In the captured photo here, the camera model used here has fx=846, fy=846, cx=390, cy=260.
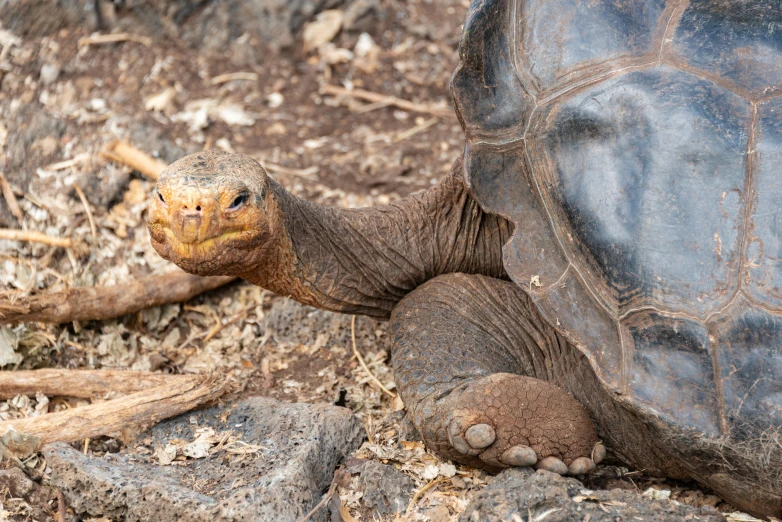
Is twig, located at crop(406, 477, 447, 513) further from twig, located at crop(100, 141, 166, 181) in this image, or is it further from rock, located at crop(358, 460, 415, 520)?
twig, located at crop(100, 141, 166, 181)

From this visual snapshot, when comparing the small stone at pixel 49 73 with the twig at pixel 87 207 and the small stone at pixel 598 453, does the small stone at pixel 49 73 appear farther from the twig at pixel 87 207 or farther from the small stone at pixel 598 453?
the small stone at pixel 598 453

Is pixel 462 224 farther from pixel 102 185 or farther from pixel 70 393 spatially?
pixel 102 185

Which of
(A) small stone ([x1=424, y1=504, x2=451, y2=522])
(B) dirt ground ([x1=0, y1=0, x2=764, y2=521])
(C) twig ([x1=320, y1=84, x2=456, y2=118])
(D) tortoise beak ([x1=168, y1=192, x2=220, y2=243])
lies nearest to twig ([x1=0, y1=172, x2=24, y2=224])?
(B) dirt ground ([x1=0, y1=0, x2=764, y2=521])

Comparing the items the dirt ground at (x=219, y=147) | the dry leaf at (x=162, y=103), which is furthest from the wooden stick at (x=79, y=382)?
the dry leaf at (x=162, y=103)

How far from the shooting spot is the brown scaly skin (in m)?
2.82

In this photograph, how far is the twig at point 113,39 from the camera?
5.61 m

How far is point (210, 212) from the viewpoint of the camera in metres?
2.82

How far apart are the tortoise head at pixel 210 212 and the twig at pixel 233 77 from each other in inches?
111

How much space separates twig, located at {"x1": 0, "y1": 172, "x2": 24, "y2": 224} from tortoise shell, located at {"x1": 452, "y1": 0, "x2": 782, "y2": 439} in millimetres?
2648

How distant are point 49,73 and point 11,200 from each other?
131 centimetres

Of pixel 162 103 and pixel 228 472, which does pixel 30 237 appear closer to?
pixel 162 103

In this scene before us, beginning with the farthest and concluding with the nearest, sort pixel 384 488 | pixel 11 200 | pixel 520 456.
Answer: pixel 11 200 < pixel 384 488 < pixel 520 456

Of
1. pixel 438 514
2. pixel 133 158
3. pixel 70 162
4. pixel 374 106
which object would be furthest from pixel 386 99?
pixel 438 514

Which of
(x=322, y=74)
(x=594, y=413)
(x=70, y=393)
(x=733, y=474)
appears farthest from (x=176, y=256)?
(x=322, y=74)
